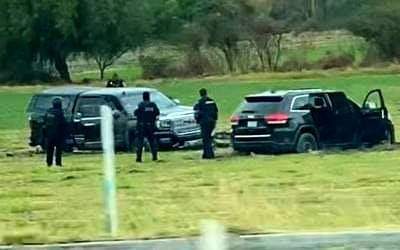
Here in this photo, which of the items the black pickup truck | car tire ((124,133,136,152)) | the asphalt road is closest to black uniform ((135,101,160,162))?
car tire ((124,133,136,152))

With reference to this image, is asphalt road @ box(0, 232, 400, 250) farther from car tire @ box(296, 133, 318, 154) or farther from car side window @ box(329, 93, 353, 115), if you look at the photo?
car side window @ box(329, 93, 353, 115)

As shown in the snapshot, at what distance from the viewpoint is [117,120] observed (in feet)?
100.0

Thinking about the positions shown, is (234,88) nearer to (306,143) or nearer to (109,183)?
(306,143)

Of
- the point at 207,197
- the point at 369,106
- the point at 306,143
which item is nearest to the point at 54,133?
the point at 306,143

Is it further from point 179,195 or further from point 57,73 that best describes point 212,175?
point 57,73

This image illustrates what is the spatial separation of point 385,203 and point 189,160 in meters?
12.5

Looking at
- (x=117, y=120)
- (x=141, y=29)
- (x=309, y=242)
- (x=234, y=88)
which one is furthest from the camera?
(x=141, y=29)

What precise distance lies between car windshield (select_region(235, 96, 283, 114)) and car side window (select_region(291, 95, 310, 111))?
0.33 m

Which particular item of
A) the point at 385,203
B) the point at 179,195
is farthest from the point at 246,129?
the point at 385,203

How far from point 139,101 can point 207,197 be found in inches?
614

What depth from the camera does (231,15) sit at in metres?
89.0

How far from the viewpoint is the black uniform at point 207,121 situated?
27172mm

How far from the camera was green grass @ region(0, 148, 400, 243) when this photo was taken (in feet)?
40.3

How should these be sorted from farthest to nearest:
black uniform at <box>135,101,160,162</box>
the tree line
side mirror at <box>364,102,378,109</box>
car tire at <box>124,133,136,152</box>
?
1. the tree line
2. car tire at <box>124,133,136,152</box>
3. side mirror at <box>364,102,378,109</box>
4. black uniform at <box>135,101,160,162</box>
